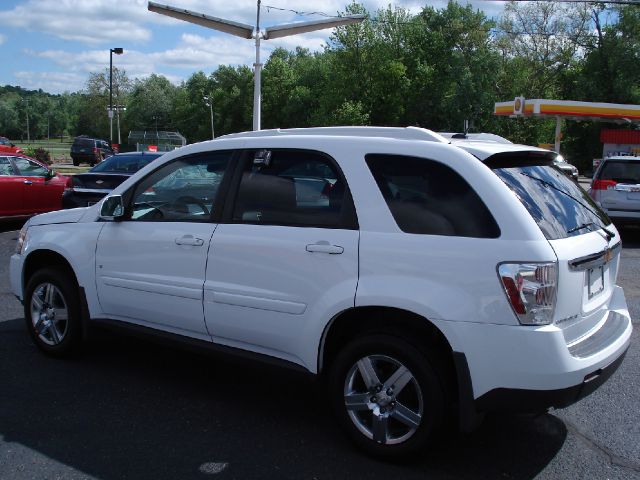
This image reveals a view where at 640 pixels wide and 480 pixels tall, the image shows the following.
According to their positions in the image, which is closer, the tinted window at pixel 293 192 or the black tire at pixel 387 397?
the black tire at pixel 387 397

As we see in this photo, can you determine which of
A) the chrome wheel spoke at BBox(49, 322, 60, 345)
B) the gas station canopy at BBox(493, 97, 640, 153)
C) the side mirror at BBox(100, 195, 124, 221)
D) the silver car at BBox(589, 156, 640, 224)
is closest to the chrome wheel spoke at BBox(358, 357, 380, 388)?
the side mirror at BBox(100, 195, 124, 221)

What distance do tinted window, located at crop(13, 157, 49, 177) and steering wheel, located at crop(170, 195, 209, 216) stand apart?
976cm

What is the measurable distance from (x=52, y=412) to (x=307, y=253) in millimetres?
2044

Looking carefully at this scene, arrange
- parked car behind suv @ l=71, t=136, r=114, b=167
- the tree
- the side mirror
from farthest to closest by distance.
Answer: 1. the tree
2. parked car behind suv @ l=71, t=136, r=114, b=167
3. the side mirror

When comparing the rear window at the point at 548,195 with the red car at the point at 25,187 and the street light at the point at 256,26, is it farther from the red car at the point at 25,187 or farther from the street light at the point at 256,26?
the street light at the point at 256,26

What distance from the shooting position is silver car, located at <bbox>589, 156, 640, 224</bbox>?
1248cm

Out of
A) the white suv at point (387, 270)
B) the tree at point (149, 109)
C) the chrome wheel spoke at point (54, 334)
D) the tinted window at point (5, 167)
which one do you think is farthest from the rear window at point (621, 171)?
the tree at point (149, 109)

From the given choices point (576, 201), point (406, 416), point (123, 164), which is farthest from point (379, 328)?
point (123, 164)

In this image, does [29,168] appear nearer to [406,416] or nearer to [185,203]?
[185,203]

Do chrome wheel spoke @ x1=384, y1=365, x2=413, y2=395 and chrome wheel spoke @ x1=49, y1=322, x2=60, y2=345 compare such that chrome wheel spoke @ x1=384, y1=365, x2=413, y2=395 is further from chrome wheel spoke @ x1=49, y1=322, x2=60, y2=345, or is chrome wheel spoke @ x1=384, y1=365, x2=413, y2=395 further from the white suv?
chrome wheel spoke @ x1=49, y1=322, x2=60, y2=345

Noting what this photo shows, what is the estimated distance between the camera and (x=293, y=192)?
3.97 m

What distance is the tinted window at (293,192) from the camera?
372cm

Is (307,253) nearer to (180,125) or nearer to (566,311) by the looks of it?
(566,311)

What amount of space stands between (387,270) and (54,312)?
3.07 meters
